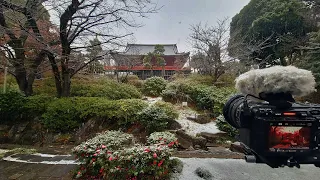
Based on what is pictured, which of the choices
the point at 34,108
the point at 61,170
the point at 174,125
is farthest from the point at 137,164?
the point at 34,108

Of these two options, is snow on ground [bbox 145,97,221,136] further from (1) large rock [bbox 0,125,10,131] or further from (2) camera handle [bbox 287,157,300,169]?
(1) large rock [bbox 0,125,10,131]

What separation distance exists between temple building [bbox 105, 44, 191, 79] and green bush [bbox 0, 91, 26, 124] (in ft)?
8.76

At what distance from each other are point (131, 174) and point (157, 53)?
12122mm

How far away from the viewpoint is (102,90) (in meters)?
5.46

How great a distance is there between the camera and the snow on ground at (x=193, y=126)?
4152mm

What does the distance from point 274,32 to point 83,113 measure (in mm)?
8654

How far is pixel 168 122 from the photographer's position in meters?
4.10

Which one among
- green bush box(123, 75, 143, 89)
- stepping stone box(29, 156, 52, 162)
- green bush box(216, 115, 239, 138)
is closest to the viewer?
stepping stone box(29, 156, 52, 162)

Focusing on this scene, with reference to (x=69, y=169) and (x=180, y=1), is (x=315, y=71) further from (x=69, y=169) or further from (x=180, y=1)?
(x=69, y=169)

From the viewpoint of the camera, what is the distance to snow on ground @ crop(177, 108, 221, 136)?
4152mm

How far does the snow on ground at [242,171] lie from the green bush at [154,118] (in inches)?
47.2

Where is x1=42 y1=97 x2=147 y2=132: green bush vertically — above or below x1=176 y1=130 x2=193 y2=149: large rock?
above

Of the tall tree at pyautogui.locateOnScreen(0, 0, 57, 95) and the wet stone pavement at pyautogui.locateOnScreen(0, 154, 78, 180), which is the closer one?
the wet stone pavement at pyautogui.locateOnScreen(0, 154, 78, 180)

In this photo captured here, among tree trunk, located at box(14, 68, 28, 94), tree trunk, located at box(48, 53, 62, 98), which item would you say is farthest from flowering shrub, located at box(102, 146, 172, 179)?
tree trunk, located at box(14, 68, 28, 94)
